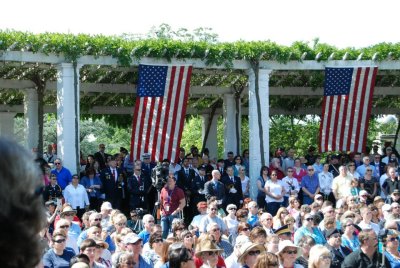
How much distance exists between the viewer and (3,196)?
94cm

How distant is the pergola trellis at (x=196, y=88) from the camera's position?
66.9 ft

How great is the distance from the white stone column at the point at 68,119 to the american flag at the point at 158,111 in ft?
4.53

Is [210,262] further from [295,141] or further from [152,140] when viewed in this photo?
[295,141]

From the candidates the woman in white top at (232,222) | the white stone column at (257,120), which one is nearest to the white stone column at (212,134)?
the white stone column at (257,120)

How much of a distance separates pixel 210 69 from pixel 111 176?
5.03m

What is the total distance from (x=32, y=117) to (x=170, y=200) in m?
9.55

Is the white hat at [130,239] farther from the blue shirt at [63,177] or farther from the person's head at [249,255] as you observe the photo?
the blue shirt at [63,177]

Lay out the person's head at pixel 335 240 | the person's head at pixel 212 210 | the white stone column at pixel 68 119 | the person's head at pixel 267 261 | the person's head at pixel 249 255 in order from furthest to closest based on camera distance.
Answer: the white stone column at pixel 68 119, the person's head at pixel 212 210, the person's head at pixel 335 240, the person's head at pixel 249 255, the person's head at pixel 267 261

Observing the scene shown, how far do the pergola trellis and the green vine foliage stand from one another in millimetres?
106

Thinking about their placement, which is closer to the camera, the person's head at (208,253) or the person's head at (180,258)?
the person's head at (180,258)

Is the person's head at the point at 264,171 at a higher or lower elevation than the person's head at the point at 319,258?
lower

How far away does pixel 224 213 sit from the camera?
18234 millimetres

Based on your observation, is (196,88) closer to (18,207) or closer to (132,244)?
(132,244)

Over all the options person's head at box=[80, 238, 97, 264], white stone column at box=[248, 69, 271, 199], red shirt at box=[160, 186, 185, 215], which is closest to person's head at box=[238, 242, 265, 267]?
person's head at box=[80, 238, 97, 264]
